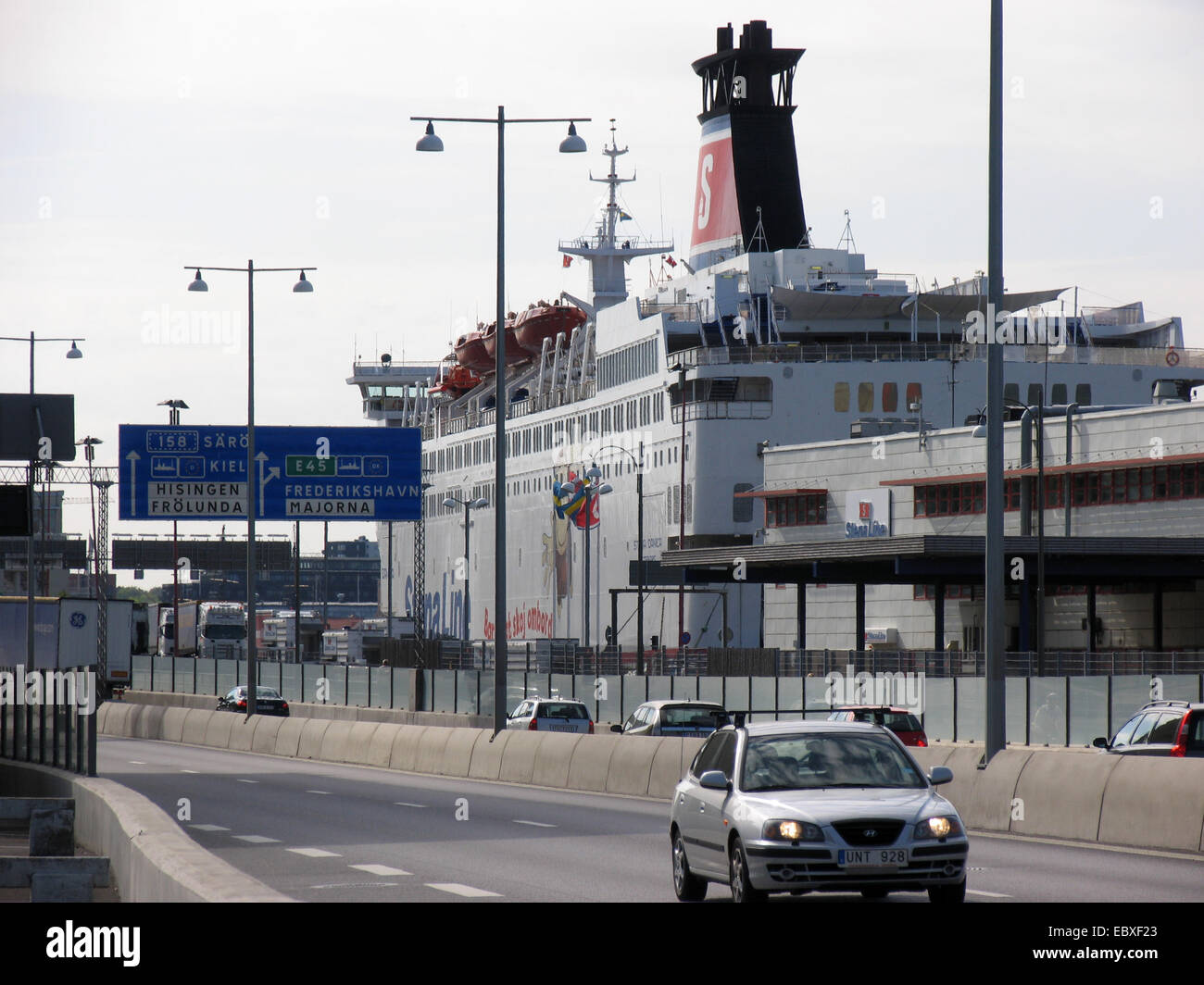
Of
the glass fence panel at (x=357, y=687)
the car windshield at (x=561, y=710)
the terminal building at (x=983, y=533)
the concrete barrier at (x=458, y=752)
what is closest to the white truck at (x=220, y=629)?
the terminal building at (x=983, y=533)

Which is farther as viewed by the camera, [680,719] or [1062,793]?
[680,719]

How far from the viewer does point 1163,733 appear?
2230 centimetres

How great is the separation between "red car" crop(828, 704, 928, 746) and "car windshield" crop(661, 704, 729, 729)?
10.2ft

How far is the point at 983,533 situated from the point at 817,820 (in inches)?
2217

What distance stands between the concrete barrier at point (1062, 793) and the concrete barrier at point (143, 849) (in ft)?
28.7

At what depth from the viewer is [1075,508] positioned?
65.9 meters

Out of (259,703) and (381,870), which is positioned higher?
(381,870)

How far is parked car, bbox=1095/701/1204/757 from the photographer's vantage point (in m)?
21.5

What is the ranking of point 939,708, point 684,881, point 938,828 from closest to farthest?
A: point 938,828 < point 684,881 < point 939,708

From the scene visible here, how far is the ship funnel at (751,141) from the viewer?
88375 millimetres

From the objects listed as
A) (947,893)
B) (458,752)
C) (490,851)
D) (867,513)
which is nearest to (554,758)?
(458,752)

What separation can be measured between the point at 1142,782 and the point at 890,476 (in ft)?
188

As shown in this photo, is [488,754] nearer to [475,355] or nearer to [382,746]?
[382,746]

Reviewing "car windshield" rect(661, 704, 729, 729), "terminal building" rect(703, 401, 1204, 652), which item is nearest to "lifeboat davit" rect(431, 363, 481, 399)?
"terminal building" rect(703, 401, 1204, 652)
